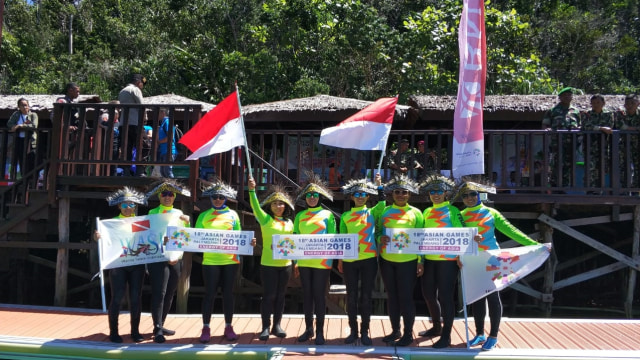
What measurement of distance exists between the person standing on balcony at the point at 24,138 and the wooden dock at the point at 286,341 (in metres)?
2.70

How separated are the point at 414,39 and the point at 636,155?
9.65m

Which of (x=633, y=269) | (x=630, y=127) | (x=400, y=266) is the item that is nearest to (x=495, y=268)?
(x=400, y=266)

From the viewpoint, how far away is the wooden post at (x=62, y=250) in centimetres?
965

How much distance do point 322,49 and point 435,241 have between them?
13908 mm

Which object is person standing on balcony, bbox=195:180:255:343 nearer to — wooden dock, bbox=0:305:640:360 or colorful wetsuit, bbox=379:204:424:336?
wooden dock, bbox=0:305:640:360

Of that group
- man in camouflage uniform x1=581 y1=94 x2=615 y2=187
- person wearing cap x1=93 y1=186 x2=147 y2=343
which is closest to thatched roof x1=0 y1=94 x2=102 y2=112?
person wearing cap x1=93 y1=186 x2=147 y2=343

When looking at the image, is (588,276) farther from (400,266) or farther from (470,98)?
(400,266)

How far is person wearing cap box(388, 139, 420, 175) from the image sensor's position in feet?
32.9

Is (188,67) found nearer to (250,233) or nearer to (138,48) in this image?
(138,48)

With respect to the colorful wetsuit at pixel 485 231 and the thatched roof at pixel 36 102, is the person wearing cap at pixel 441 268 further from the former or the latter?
the thatched roof at pixel 36 102

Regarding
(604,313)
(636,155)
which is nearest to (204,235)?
(636,155)

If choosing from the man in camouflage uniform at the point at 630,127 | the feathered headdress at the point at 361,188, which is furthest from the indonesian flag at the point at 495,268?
the man in camouflage uniform at the point at 630,127

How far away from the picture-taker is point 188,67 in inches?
834

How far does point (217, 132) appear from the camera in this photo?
818cm
